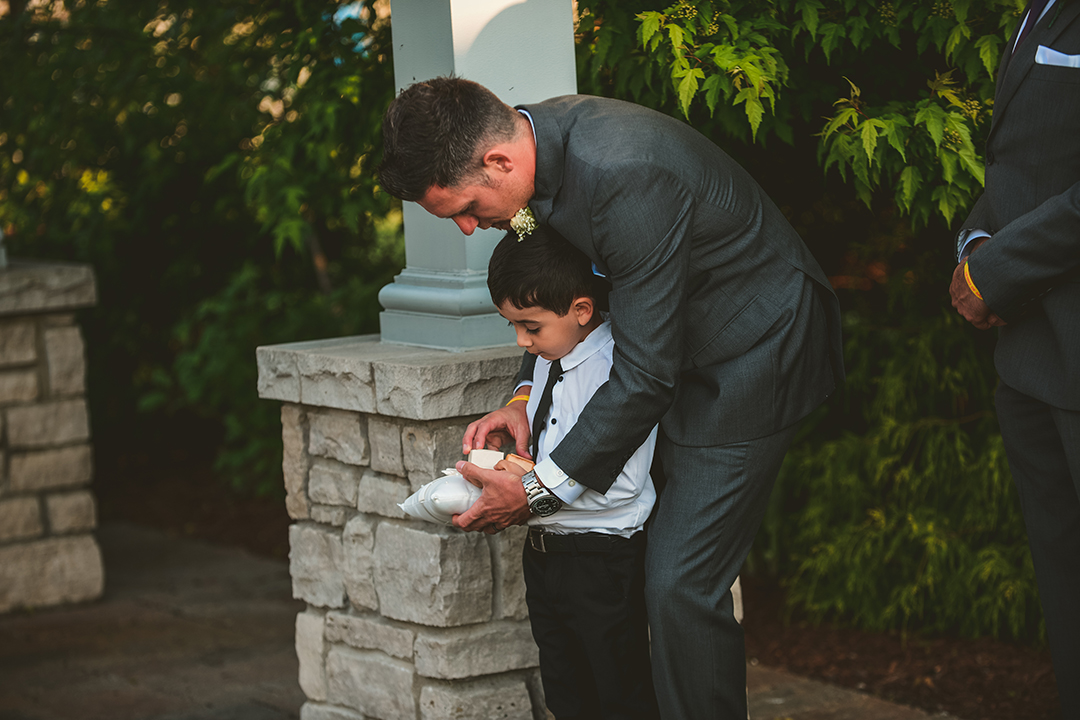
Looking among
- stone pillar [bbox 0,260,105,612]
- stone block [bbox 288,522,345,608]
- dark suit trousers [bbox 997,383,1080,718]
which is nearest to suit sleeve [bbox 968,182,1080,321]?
dark suit trousers [bbox 997,383,1080,718]

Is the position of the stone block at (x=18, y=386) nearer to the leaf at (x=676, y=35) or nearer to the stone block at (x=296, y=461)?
the stone block at (x=296, y=461)

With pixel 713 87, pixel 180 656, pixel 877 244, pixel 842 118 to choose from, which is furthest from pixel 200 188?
pixel 842 118

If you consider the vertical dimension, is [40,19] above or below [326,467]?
above

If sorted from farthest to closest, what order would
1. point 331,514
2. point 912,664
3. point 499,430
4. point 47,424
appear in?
1. point 47,424
2. point 912,664
3. point 331,514
4. point 499,430

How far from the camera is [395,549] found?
2863 mm

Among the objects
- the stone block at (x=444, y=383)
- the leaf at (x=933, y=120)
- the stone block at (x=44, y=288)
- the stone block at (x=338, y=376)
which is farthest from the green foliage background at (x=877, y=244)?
the stone block at (x=44, y=288)

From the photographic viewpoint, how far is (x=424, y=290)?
298 cm

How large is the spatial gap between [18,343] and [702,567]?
3514 millimetres

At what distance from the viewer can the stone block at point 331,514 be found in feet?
10.0

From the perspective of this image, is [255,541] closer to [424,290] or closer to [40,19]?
[40,19]

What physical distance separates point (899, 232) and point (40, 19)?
13.7 ft

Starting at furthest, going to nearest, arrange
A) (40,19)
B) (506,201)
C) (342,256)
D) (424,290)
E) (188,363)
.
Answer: (342,256) < (188,363) < (40,19) < (424,290) < (506,201)

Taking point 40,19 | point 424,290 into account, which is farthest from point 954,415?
point 40,19

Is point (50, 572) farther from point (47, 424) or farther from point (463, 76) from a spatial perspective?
point (463, 76)
